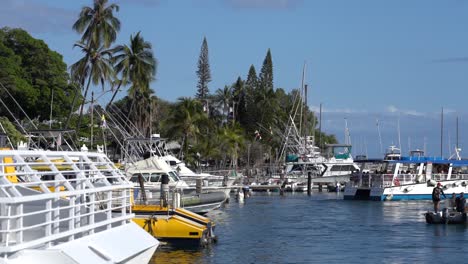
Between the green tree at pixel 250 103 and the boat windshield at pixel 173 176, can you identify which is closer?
the boat windshield at pixel 173 176

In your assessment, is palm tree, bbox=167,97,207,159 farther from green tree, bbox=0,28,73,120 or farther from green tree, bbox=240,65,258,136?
green tree, bbox=240,65,258,136

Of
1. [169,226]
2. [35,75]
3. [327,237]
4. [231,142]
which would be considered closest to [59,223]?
[169,226]

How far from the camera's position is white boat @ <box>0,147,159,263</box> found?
50.0 ft

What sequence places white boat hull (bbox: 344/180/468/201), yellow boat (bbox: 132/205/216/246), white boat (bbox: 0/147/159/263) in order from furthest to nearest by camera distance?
white boat hull (bbox: 344/180/468/201) < yellow boat (bbox: 132/205/216/246) < white boat (bbox: 0/147/159/263)

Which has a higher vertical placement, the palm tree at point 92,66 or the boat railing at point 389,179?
the palm tree at point 92,66

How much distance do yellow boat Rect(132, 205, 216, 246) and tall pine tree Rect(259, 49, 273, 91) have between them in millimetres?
110260

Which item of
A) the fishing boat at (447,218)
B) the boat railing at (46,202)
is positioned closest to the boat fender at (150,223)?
the boat railing at (46,202)

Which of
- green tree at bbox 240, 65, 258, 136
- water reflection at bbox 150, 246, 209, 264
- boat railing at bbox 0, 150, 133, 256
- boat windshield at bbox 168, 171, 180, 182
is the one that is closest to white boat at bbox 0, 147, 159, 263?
boat railing at bbox 0, 150, 133, 256

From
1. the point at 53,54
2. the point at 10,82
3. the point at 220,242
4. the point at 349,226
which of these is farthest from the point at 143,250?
the point at 53,54

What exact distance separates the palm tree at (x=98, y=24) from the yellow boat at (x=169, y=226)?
3803 cm

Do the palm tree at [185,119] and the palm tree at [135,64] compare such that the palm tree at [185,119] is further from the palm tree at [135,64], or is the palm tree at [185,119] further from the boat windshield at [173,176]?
the boat windshield at [173,176]

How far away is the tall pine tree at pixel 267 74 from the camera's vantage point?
14462cm

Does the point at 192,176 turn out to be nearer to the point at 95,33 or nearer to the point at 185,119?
the point at 95,33

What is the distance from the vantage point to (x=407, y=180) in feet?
254
